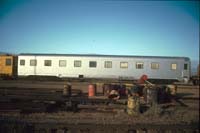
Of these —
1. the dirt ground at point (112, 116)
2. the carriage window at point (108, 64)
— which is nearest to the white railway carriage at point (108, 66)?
the carriage window at point (108, 64)

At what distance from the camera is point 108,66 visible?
23.6m

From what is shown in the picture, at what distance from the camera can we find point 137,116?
8.72 m

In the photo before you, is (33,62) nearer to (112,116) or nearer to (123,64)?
(123,64)

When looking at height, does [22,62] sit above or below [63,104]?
above

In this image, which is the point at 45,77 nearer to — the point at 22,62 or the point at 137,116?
the point at 22,62

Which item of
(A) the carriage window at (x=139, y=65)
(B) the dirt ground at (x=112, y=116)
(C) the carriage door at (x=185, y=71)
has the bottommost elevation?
(B) the dirt ground at (x=112, y=116)

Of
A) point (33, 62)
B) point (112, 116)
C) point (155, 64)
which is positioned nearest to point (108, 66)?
point (155, 64)

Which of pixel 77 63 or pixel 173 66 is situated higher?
pixel 77 63

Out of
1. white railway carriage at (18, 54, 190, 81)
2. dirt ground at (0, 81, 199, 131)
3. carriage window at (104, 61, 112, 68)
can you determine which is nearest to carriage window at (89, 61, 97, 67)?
white railway carriage at (18, 54, 190, 81)

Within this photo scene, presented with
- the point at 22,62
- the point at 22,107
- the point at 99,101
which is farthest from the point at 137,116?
the point at 22,62

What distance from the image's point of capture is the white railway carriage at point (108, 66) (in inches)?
923

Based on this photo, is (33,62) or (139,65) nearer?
(139,65)

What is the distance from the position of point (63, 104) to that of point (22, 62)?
16.3 m

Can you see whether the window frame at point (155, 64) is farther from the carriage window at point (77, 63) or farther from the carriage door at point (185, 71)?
the carriage window at point (77, 63)
